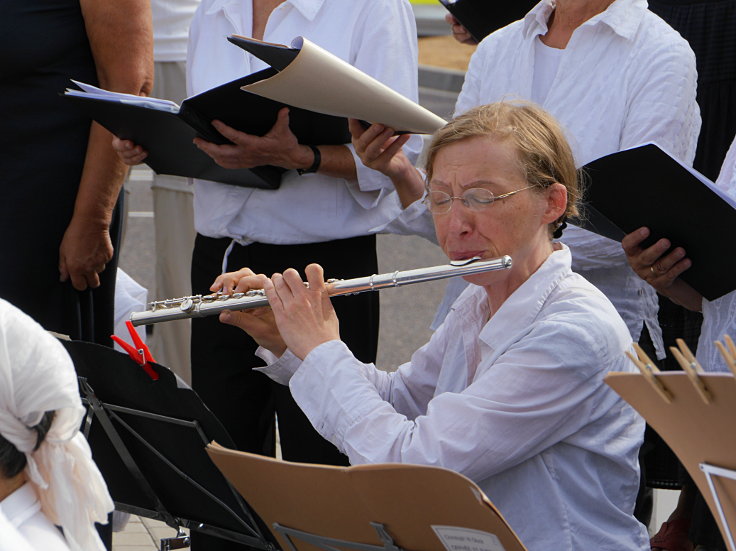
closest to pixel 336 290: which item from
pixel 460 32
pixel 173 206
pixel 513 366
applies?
pixel 513 366

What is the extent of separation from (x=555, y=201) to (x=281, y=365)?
69 centimetres

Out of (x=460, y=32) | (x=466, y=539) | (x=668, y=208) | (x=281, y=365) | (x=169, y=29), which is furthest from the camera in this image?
(x=169, y=29)

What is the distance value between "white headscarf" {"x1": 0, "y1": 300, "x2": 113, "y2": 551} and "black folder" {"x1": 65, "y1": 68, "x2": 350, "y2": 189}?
118cm

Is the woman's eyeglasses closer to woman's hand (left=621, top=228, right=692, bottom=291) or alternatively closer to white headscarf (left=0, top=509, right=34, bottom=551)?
woman's hand (left=621, top=228, right=692, bottom=291)

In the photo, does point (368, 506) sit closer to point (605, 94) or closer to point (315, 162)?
point (315, 162)

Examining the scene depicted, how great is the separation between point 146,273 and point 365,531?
5.93 m

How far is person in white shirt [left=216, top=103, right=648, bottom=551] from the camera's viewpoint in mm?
2277

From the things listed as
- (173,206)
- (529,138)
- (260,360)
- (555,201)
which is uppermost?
(529,138)

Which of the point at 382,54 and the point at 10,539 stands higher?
the point at 382,54

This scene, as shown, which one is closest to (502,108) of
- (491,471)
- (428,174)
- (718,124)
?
(428,174)

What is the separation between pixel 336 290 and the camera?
2.51m

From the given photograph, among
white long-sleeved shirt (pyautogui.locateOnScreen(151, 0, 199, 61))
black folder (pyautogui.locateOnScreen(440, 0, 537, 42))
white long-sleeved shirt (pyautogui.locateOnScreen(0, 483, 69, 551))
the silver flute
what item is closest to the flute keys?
the silver flute

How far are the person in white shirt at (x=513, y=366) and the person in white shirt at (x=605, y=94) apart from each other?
0.46 m

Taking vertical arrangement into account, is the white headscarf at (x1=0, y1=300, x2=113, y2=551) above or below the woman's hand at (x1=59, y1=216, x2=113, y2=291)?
above
